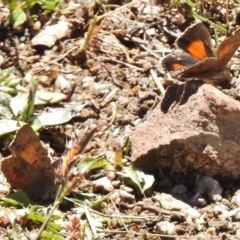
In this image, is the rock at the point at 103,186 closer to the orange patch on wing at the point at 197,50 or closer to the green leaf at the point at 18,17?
the orange patch on wing at the point at 197,50

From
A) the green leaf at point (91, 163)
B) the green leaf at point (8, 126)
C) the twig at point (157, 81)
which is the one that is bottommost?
the green leaf at point (91, 163)

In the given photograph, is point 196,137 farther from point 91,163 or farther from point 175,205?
point 91,163

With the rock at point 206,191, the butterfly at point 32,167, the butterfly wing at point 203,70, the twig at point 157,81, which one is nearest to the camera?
the butterfly at point 32,167

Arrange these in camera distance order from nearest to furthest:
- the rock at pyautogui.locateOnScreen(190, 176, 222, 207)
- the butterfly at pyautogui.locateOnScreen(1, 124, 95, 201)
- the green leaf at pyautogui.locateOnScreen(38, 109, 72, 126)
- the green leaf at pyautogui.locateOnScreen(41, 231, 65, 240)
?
the green leaf at pyautogui.locateOnScreen(41, 231, 65, 240)
the butterfly at pyautogui.locateOnScreen(1, 124, 95, 201)
the rock at pyautogui.locateOnScreen(190, 176, 222, 207)
the green leaf at pyautogui.locateOnScreen(38, 109, 72, 126)

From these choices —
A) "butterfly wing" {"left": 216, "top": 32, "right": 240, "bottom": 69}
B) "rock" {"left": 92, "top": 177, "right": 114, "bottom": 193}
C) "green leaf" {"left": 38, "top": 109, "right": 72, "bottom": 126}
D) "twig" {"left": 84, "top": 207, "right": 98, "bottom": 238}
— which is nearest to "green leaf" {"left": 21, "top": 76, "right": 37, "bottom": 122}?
"green leaf" {"left": 38, "top": 109, "right": 72, "bottom": 126}

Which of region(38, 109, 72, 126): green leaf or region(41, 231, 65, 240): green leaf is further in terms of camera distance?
region(38, 109, 72, 126): green leaf

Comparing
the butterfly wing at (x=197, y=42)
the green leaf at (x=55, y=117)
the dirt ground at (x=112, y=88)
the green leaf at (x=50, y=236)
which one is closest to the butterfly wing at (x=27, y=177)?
the dirt ground at (x=112, y=88)

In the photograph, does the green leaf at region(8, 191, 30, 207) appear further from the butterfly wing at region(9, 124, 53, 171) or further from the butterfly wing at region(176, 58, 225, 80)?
the butterfly wing at region(176, 58, 225, 80)

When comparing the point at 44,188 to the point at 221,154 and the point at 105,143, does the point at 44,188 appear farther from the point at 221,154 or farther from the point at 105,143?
the point at 221,154
